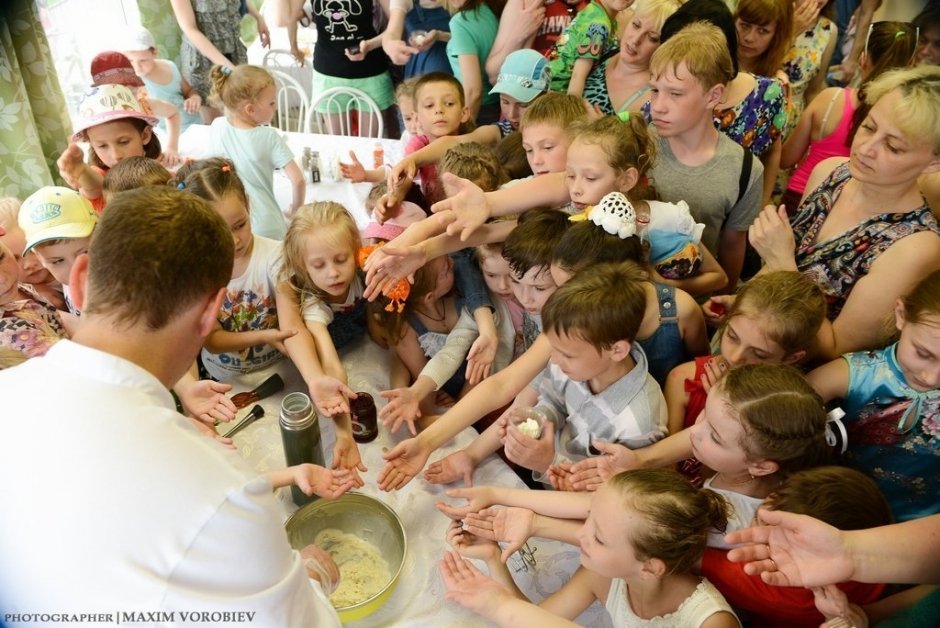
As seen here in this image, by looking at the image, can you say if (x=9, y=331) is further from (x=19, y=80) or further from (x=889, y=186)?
(x=889, y=186)

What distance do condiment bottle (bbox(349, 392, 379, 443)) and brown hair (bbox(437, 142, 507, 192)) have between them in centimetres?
91

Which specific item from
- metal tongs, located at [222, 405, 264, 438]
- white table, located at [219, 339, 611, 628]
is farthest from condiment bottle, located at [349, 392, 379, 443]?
metal tongs, located at [222, 405, 264, 438]

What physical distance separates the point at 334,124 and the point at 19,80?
1653mm

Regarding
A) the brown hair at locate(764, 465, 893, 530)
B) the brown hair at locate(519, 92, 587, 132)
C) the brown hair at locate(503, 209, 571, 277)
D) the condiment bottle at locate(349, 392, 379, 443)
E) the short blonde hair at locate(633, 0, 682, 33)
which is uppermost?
the short blonde hair at locate(633, 0, 682, 33)

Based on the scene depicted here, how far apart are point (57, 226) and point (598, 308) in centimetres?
165

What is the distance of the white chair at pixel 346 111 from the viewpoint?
12.0 ft

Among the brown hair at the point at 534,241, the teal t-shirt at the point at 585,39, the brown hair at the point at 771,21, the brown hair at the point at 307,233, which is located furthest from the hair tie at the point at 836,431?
the teal t-shirt at the point at 585,39

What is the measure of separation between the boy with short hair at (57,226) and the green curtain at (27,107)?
156 centimetres

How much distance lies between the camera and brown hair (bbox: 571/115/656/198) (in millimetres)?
1881

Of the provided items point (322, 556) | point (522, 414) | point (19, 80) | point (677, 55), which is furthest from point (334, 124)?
point (322, 556)

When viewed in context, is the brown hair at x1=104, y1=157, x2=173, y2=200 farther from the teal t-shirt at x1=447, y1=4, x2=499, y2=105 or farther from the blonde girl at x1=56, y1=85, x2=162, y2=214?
the teal t-shirt at x1=447, y1=4, x2=499, y2=105

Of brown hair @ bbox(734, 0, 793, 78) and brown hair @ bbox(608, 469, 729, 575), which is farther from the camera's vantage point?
brown hair @ bbox(734, 0, 793, 78)

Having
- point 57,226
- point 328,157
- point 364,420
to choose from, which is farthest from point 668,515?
point 328,157

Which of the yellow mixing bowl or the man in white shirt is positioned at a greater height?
the man in white shirt
